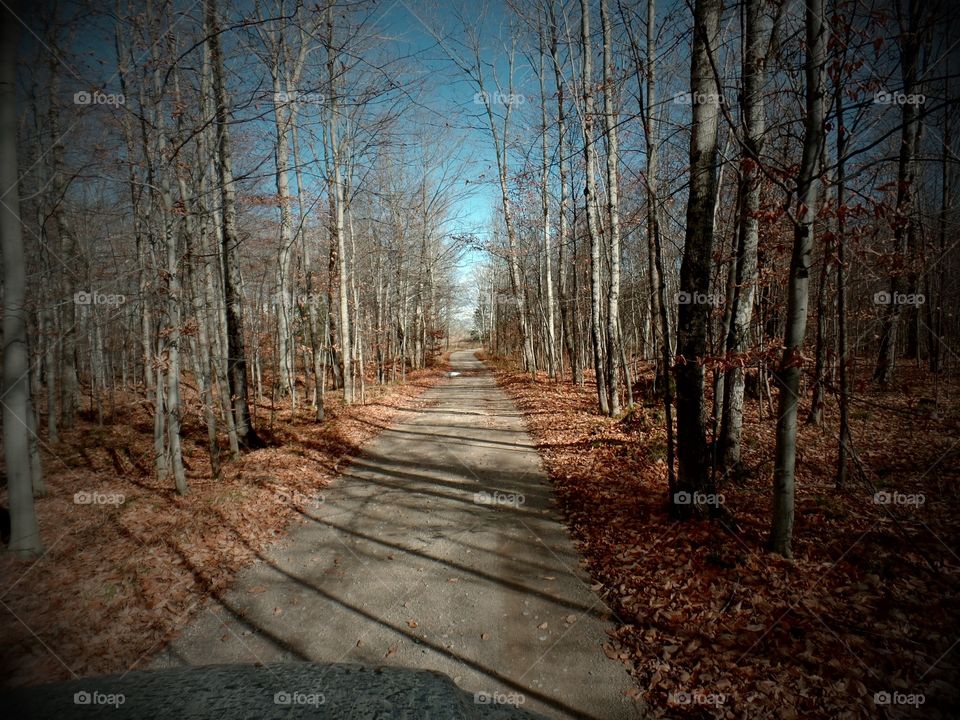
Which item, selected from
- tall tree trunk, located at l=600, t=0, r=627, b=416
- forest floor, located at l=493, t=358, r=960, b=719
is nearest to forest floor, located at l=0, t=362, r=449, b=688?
forest floor, located at l=493, t=358, r=960, b=719

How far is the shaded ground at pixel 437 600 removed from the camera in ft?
10.5

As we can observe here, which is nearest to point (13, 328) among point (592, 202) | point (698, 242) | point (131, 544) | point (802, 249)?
point (131, 544)

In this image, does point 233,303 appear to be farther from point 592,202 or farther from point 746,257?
point 746,257

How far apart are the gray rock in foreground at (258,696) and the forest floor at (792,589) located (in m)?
2.04

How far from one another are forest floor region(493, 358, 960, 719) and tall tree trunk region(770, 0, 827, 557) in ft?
2.13

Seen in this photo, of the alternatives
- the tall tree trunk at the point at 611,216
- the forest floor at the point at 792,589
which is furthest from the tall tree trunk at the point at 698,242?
the tall tree trunk at the point at 611,216

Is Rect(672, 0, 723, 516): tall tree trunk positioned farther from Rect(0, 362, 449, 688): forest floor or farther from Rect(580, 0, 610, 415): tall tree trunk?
Rect(580, 0, 610, 415): tall tree trunk

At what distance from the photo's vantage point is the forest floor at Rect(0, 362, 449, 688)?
3.24 metres

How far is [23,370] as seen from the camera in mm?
3926

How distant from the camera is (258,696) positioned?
1.65 meters

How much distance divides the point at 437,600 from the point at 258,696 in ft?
8.76

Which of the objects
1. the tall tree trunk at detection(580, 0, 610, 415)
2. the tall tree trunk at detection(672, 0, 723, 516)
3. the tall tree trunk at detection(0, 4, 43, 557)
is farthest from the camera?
the tall tree trunk at detection(580, 0, 610, 415)

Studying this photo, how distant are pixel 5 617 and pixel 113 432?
35.9ft

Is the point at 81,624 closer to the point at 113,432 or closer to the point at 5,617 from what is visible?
the point at 5,617
